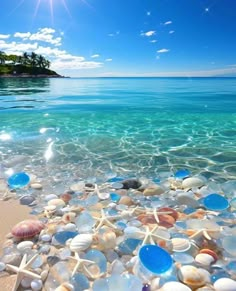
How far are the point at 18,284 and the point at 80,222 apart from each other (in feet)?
3.67

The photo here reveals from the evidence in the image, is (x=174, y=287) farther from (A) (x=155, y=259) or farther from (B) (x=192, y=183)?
(B) (x=192, y=183)

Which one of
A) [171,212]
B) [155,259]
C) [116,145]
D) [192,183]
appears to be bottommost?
[116,145]

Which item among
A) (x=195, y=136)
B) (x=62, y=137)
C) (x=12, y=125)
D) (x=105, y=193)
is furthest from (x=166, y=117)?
(x=105, y=193)

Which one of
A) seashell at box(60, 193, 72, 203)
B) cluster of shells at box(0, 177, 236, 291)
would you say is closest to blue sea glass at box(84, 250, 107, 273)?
cluster of shells at box(0, 177, 236, 291)

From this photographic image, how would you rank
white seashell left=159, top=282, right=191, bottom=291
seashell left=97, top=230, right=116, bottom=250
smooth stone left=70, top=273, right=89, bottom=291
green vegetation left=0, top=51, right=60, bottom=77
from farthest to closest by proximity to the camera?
green vegetation left=0, top=51, right=60, bottom=77
seashell left=97, top=230, right=116, bottom=250
smooth stone left=70, top=273, right=89, bottom=291
white seashell left=159, top=282, right=191, bottom=291

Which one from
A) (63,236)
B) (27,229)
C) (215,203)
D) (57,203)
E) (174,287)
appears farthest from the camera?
(57,203)

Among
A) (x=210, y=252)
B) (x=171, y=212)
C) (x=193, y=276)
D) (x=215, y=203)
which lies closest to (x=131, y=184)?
(x=171, y=212)

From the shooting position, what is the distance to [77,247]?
2.87 m

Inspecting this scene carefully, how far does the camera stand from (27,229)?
327 centimetres

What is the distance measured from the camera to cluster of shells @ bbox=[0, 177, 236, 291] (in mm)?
2461

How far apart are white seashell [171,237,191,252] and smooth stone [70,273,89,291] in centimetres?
106

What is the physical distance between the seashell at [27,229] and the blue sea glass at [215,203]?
256cm

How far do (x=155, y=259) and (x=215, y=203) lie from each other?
6.18 feet

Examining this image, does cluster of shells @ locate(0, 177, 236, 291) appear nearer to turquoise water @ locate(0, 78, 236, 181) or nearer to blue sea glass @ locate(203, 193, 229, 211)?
blue sea glass @ locate(203, 193, 229, 211)
